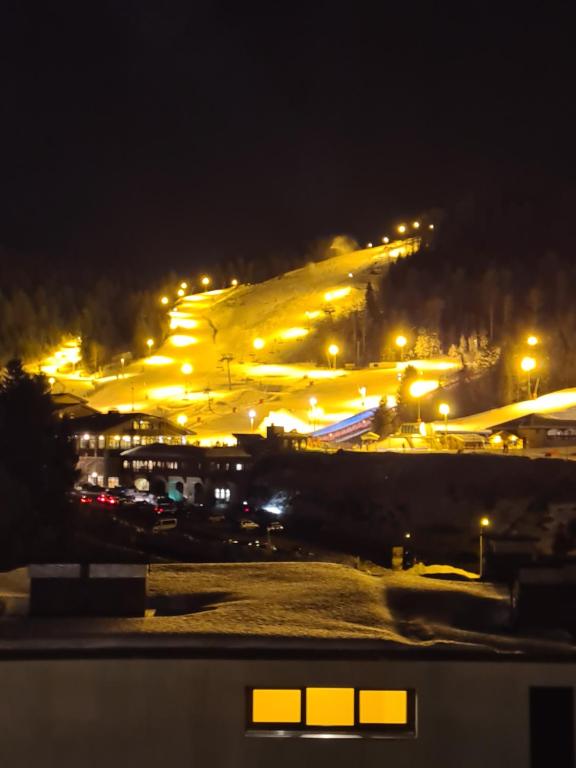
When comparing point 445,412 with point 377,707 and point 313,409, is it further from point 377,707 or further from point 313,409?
point 377,707

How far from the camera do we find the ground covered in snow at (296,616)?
4.69 m

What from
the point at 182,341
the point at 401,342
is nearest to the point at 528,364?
the point at 401,342

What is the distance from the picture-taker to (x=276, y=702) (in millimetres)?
4328

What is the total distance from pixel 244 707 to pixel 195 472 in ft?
128

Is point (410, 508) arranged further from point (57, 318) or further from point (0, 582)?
point (57, 318)

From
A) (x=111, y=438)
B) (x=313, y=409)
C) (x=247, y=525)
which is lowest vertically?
(x=247, y=525)

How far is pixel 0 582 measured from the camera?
716cm

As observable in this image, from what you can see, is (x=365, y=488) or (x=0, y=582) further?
(x=365, y=488)

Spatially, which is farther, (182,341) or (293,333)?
(182,341)

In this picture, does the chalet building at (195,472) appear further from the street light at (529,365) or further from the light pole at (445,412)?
the street light at (529,365)

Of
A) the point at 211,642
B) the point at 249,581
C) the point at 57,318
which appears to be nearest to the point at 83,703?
the point at 211,642

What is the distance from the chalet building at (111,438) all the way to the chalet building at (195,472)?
2012 mm

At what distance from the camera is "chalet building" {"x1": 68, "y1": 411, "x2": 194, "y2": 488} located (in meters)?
46.8

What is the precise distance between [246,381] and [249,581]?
225 ft
